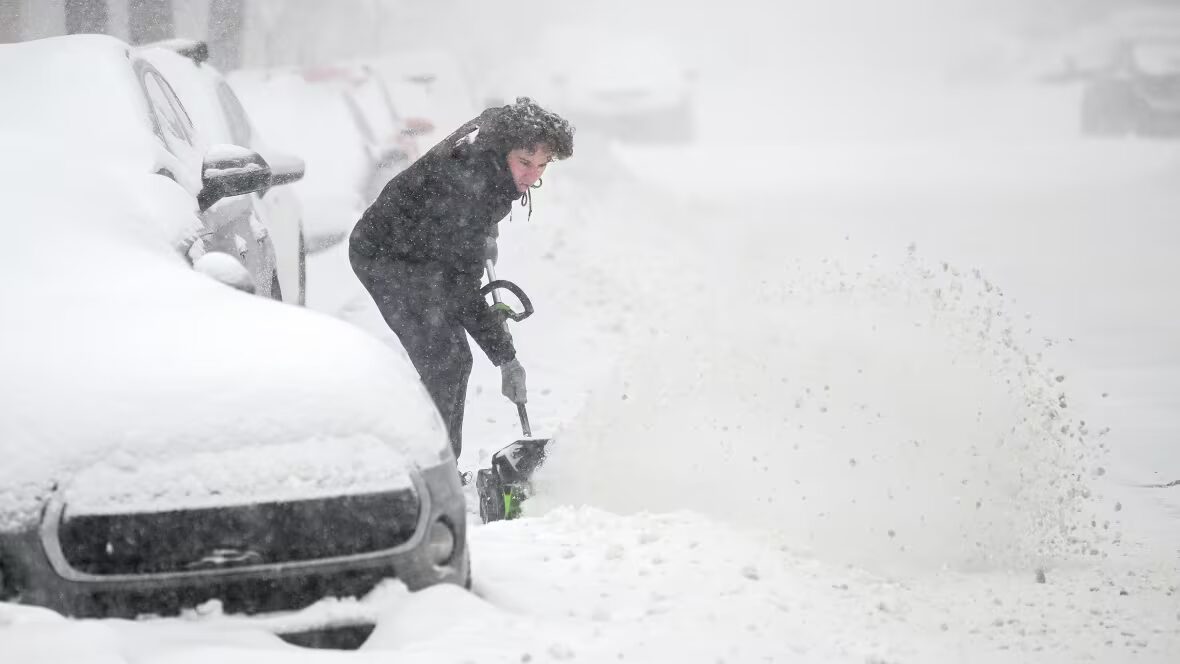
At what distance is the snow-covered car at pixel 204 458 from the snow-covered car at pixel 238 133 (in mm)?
2708

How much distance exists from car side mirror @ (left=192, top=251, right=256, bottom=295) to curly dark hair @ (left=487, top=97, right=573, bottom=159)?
1264 mm

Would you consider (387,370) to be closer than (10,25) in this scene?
Yes

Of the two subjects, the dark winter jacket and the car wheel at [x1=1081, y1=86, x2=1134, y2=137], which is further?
the car wheel at [x1=1081, y1=86, x2=1134, y2=137]

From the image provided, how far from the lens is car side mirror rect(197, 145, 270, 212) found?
470 centimetres

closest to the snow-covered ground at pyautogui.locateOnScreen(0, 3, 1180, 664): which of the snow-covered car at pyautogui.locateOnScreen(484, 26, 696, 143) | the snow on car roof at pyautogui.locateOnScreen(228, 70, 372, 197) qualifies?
the snow on car roof at pyautogui.locateOnScreen(228, 70, 372, 197)

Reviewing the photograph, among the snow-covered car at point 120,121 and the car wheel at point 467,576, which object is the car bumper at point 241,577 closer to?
the car wheel at point 467,576

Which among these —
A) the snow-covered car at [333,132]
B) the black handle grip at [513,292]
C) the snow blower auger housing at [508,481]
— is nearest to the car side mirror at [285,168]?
the black handle grip at [513,292]

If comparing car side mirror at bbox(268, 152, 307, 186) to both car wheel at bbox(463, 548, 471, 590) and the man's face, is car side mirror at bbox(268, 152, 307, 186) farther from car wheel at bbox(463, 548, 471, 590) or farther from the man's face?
car wheel at bbox(463, 548, 471, 590)

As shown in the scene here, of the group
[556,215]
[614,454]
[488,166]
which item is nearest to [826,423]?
[614,454]

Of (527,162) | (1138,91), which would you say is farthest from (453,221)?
(1138,91)

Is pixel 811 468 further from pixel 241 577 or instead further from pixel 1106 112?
pixel 1106 112

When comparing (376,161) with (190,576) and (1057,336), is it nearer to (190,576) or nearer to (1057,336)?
(1057,336)

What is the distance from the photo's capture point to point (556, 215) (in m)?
14.3

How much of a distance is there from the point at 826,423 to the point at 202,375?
10.8 feet
